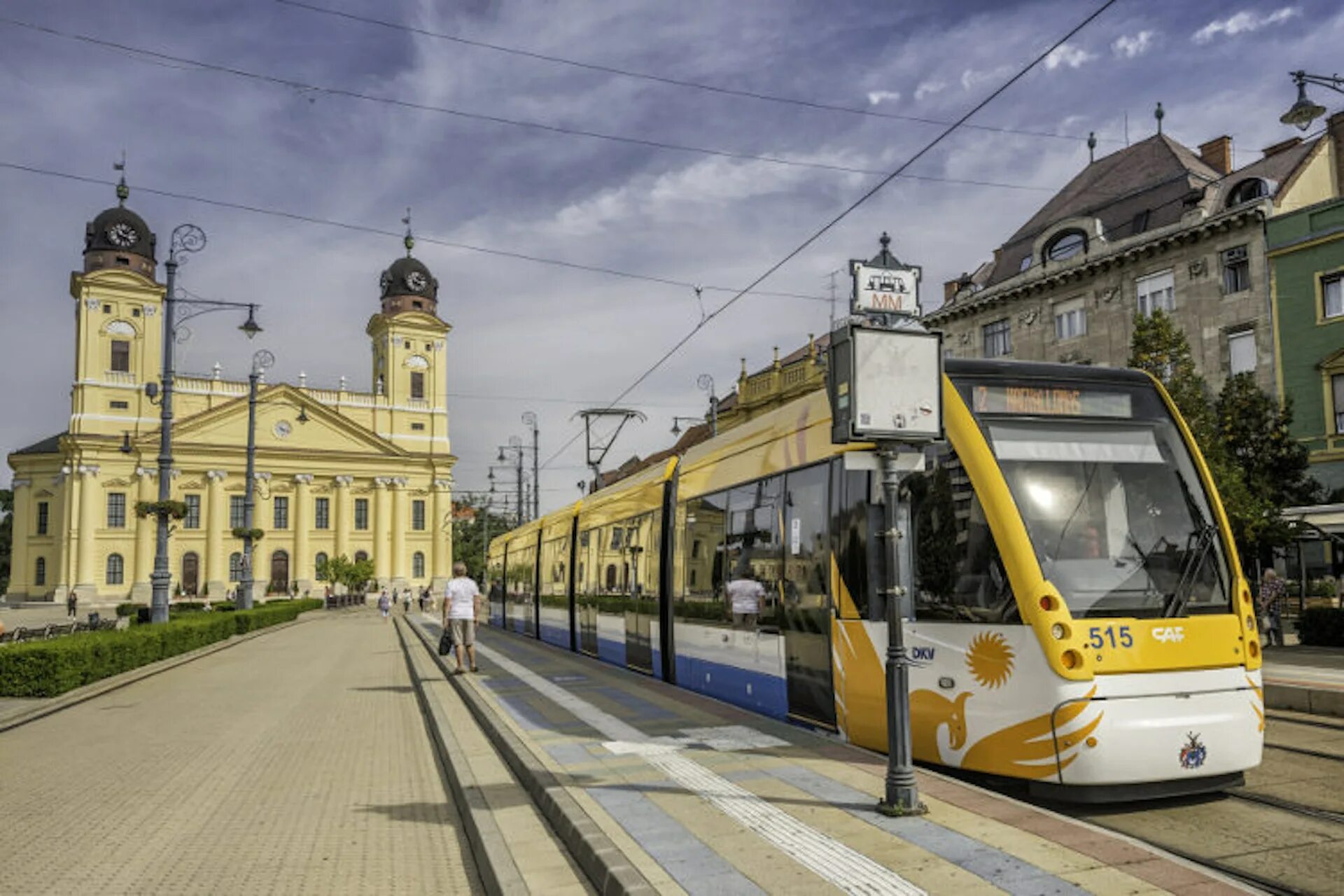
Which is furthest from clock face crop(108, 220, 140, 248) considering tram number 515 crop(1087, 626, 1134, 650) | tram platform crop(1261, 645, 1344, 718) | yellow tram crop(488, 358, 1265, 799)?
tram number 515 crop(1087, 626, 1134, 650)

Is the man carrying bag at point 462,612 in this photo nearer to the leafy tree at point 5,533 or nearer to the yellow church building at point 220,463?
the yellow church building at point 220,463

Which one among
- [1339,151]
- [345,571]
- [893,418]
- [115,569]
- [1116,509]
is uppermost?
[1339,151]

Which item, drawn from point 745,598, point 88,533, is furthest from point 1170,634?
point 88,533

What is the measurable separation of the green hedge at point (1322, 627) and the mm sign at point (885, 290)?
16215 mm

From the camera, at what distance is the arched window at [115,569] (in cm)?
7462

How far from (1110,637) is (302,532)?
266 ft

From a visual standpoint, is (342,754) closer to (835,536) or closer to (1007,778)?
(835,536)

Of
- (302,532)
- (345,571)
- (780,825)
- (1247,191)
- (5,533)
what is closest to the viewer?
(780,825)

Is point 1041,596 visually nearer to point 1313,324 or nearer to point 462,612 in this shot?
point 462,612

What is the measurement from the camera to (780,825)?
5785mm

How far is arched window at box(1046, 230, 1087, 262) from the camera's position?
122 feet

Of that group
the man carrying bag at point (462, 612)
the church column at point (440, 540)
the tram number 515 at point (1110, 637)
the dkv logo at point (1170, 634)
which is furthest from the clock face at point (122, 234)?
the dkv logo at point (1170, 634)

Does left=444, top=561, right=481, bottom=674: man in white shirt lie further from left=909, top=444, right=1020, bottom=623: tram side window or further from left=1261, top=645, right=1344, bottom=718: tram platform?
left=1261, top=645, right=1344, bottom=718: tram platform

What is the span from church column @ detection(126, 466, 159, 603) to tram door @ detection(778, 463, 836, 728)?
74.5m
